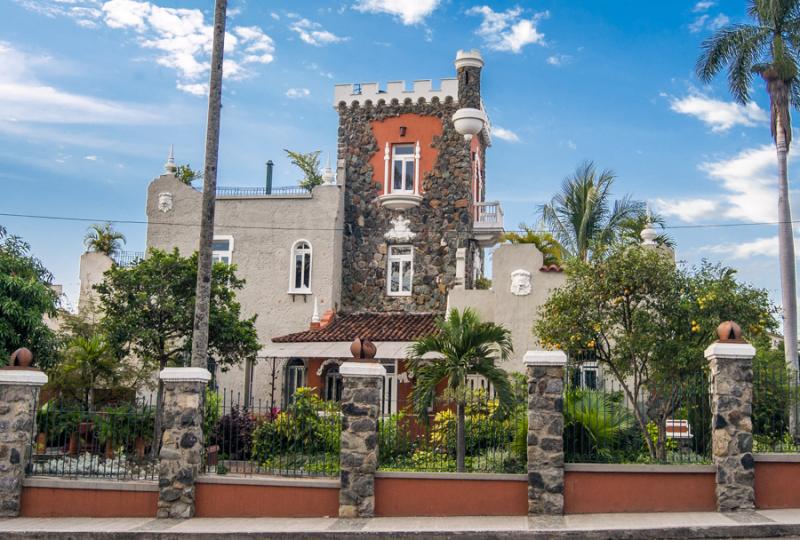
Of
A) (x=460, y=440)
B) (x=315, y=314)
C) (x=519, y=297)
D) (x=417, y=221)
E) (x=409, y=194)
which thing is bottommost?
(x=460, y=440)

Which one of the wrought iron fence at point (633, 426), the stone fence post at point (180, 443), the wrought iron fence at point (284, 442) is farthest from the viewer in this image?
the wrought iron fence at point (284, 442)

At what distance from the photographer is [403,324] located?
91.6ft

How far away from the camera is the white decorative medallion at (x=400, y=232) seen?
30172 millimetres

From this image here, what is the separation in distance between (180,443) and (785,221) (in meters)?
16.4

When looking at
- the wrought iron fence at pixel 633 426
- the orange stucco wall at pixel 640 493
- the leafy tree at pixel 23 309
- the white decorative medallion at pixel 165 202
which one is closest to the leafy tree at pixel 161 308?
the leafy tree at pixel 23 309

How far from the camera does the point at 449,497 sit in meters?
13.7

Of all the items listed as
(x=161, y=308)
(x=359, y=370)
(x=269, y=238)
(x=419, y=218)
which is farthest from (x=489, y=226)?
(x=359, y=370)

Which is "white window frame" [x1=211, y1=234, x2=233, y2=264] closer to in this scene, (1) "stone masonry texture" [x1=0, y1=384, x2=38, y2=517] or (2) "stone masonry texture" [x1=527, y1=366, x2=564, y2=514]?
(1) "stone masonry texture" [x1=0, y1=384, x2=38, y2=517]

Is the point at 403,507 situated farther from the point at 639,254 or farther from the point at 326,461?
the point at 639,254

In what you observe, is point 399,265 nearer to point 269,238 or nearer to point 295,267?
point 295,267

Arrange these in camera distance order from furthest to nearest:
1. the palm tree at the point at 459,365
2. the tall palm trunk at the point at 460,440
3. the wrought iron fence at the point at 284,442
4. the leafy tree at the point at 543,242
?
the leafy tree at the point at 543,242
the palm tree at the point at 459,365
the wrought iron fence at the point at 284,442
the tall palm trunk at the point at 460,440

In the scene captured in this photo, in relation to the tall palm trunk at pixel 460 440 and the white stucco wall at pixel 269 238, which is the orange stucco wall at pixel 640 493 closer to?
the tall palm trunk at pixel 460 440

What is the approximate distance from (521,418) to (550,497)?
2027mm

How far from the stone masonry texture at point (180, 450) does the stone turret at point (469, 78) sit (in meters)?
17.9
